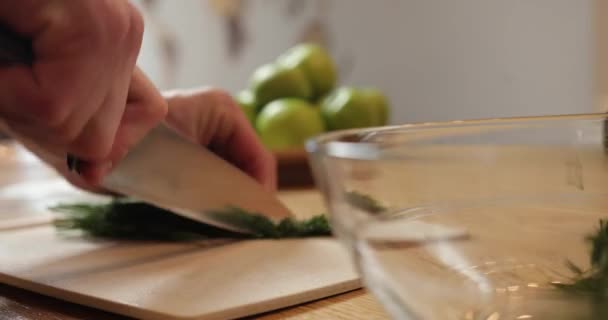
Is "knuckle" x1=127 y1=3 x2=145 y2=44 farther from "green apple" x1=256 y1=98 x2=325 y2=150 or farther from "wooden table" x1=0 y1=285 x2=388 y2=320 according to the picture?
"green apple" x1=256 y1=98 x2=325 y2=150

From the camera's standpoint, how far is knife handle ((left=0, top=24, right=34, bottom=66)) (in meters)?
0.28

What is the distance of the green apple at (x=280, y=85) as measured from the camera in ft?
3.69

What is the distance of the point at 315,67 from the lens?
117cm

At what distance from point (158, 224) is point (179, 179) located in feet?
0.15

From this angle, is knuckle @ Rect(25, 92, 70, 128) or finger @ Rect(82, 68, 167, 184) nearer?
knuckle @ Rect(25, 92, 70, 128)

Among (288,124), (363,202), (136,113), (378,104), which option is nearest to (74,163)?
(136,113)

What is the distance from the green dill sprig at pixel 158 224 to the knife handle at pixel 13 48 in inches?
10.3

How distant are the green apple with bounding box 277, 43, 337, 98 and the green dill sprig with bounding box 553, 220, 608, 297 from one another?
0.85 m

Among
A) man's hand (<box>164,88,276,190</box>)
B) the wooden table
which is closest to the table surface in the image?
the wooden table

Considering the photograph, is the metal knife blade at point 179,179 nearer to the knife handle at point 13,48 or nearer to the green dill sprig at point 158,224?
the green dill sprig at point 158,224

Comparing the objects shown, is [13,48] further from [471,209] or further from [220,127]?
[220,127]

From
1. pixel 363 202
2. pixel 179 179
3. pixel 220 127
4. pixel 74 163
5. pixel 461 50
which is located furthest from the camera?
pixel 461 50

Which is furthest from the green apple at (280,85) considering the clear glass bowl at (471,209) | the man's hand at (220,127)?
the clear glass bowl at (471,209)

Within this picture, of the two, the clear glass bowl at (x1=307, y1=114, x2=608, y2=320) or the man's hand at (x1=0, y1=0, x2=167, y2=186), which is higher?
the man's hand at (x1=0, y1=0, x2=167, y2=186)
